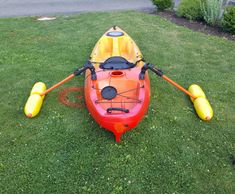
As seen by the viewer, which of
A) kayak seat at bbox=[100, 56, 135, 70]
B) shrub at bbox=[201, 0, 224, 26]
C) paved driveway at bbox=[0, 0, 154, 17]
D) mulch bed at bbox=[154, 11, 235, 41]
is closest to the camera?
kayak seat at bbox=[100, 56, 135, 70]

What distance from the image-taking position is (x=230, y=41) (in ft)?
32.6

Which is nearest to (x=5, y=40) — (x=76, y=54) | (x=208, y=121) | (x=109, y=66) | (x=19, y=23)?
(x=19, y=23)

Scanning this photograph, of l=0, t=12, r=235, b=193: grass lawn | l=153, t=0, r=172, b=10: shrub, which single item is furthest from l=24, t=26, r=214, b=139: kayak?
l=153, t=0, r=172, b=10: shrub

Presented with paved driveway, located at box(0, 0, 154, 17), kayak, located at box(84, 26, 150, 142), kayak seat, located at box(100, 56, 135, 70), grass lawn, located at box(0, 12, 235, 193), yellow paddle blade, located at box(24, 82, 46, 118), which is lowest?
grass lawn, located at box(0, 12, 235, 193)

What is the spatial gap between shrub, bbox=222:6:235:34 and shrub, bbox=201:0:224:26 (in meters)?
0.51

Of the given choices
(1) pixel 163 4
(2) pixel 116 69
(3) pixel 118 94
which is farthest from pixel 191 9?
(3) pixel 118 94

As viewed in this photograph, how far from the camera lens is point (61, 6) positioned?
15.1 m

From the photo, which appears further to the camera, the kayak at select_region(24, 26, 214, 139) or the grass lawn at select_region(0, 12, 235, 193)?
the kayak at select_region(24, 26, 214, 139)

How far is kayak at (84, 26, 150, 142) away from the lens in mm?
4848

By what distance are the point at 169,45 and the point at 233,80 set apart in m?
2.89

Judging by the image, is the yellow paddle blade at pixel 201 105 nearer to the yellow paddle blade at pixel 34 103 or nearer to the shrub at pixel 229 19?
the yellow paddle blade at pixel 34 103

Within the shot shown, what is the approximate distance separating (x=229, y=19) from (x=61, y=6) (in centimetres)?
877

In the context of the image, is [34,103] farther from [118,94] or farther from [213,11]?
[213,11]

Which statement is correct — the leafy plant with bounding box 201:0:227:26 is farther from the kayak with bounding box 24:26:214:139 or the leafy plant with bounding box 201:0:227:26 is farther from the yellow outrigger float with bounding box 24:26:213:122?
the kayak with bounding box 24:26:214:139
